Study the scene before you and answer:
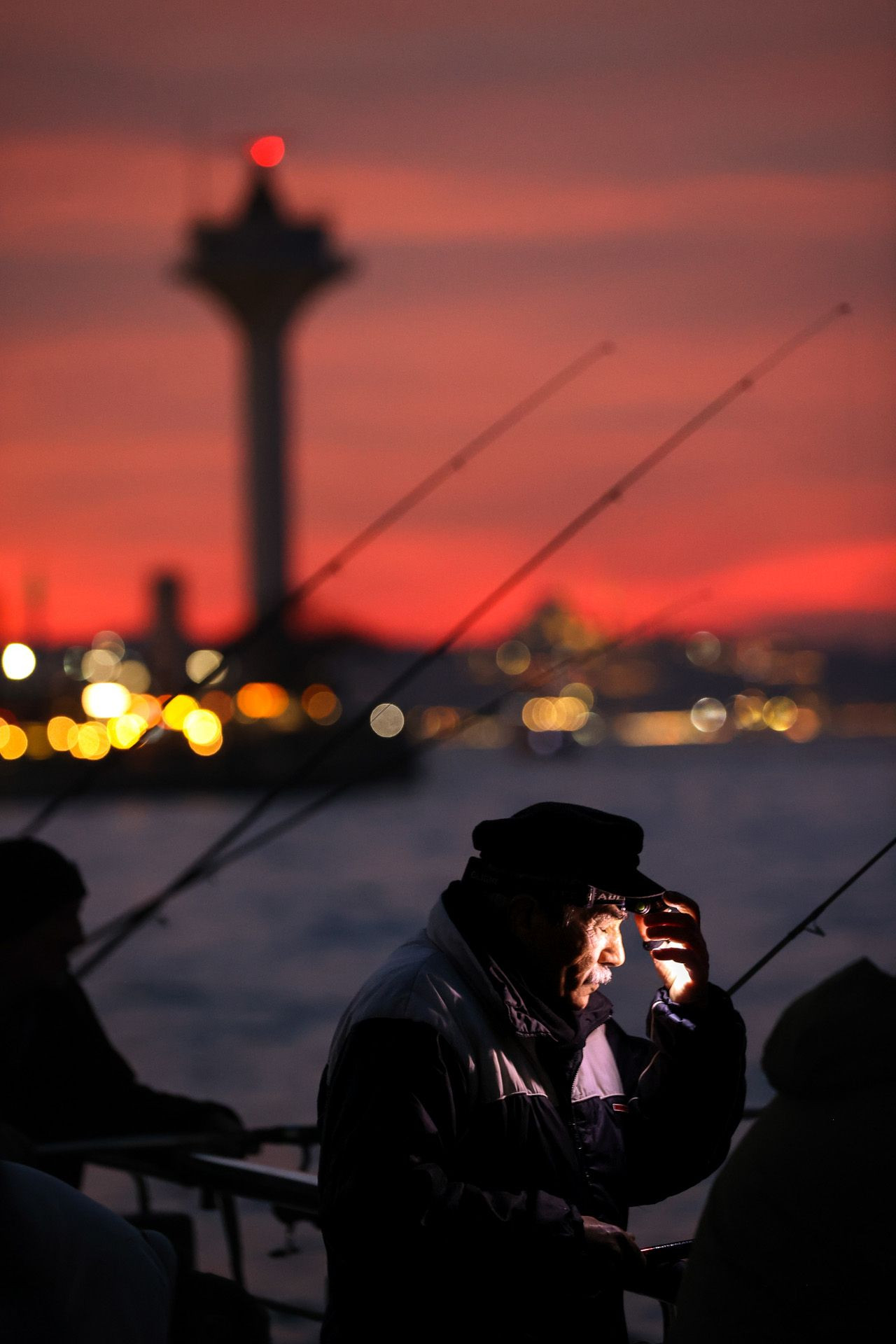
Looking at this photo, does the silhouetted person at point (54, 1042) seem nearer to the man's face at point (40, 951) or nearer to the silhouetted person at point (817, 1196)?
the man's face at point (40, 951)

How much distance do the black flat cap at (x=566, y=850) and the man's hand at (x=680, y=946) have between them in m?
0.11

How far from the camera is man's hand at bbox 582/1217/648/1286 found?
7.06ft

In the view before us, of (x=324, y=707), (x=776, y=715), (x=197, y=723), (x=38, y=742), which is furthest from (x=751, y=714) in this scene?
(x=324, y=707)

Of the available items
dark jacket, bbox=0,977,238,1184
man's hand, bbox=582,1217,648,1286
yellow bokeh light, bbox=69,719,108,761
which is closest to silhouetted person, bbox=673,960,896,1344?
man's hand, bbox=582,1217,648,1286

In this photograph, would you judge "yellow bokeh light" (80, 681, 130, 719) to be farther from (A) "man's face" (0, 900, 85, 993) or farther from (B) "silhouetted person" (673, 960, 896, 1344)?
(B) "silhouetted person" (673, 960, 896, 1344)

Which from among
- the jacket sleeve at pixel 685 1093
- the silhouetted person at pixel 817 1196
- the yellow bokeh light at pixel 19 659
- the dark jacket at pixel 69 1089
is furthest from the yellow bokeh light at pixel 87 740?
the silhouetted person at pixel 817 1196

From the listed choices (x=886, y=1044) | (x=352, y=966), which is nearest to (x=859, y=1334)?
(x=886, y=1044)

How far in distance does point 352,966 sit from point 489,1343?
4254cm

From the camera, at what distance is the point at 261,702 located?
92562 millimetres

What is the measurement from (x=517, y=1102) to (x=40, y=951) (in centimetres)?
158

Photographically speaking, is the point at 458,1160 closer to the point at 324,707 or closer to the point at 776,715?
the point at 776,715

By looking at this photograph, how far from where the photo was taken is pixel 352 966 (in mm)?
44094

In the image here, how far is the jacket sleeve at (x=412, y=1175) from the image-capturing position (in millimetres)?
2057

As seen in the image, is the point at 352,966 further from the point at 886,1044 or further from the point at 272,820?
the point at 272,820
